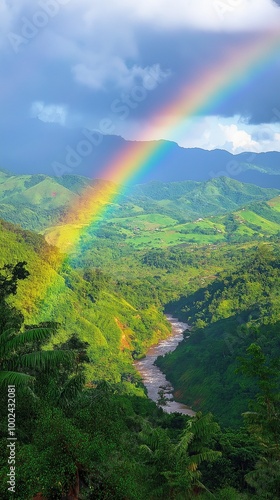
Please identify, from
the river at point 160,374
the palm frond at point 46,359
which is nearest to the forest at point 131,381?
the palm frond at point 46,359

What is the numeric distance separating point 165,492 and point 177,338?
10337 centimetres

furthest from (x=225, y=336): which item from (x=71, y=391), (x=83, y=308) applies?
(x=71, y=391)

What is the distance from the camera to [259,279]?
127 metres

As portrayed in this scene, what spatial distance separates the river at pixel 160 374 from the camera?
7591 cm

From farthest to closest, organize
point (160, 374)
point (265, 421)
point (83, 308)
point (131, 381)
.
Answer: point (83, 308), point (160, 374), point (131, 381), point (265, 421)

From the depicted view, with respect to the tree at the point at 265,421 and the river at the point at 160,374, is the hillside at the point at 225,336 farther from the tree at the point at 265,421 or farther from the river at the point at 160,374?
the tree at the point at 265,421

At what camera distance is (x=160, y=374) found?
95.4m

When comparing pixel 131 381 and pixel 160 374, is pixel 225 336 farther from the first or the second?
pixel 131 381

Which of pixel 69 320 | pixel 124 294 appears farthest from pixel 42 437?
pixel 124 294

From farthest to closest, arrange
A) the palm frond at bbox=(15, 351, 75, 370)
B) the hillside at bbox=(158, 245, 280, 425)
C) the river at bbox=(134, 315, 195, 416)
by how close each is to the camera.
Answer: the river at bbox=(134, 315, 195, 416) < the hillside at bbox=(158, 245, 280, 425) < the palm frond at bbox=(15, 351, 75, 370)

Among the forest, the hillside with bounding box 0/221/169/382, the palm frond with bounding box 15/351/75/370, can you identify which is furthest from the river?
the palm frond with bounding box 15/351/75/370

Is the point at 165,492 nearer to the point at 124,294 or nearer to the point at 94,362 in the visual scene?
the point at 94,362

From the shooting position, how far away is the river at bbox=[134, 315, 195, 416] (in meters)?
75.9

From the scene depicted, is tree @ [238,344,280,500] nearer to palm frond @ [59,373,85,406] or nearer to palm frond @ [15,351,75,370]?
palm frond @ [59,373,85,406]
